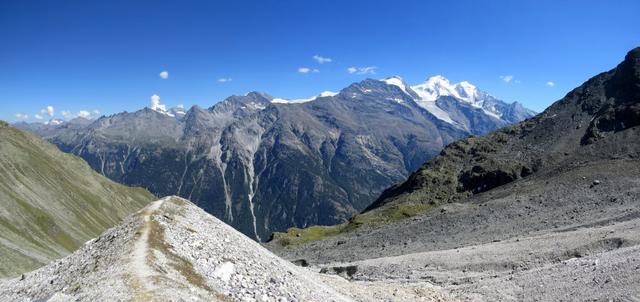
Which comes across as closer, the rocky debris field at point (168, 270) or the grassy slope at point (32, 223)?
the rocky debris field at point (168, 270)

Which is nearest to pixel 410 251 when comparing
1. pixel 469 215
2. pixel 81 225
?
pixel 469 215

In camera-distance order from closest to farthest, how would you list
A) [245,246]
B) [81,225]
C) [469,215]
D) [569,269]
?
[245,246] < [569,269] < [469,215] < [81,225]

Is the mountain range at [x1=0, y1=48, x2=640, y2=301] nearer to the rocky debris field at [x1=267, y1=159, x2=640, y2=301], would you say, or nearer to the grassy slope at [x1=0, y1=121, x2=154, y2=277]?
the rocky debris field at [x1=267, y1=159, x2=640, y2=301]

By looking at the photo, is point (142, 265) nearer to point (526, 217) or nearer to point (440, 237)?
point (440, 237)

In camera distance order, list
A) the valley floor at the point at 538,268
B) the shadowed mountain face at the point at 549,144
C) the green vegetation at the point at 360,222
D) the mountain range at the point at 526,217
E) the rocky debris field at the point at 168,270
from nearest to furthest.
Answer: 1. the rocky debris field at the point at 168,270
2. the valley floor at the point at 538,268
3. the mountain range at the point at 526,217
4. the shadowed mountain face at the point at 549,144
5. the green vegetation at the point at 360,222

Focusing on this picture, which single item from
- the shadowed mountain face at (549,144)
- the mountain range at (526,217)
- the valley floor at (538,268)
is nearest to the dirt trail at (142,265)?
the valley floor at (538,268)

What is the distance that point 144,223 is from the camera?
37344 mm

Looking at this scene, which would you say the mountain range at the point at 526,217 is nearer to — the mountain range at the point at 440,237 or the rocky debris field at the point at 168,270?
the mountain range at the point at 440,237

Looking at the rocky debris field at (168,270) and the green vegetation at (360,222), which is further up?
the rocky debris field at (168,270)

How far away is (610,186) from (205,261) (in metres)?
83.4

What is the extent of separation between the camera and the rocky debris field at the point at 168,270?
93.4ft

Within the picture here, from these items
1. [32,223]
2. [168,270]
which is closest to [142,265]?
[168,270]

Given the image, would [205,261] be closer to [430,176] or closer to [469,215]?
[469,215]

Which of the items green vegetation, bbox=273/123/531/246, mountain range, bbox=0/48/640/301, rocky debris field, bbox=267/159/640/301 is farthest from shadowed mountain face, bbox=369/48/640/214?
rocky debris field, bbox=267/159/640/301
